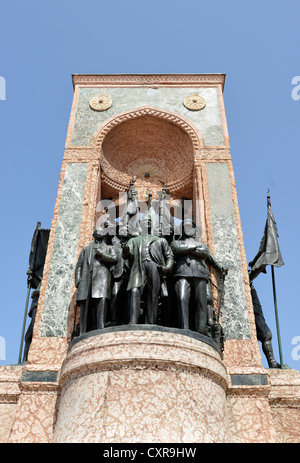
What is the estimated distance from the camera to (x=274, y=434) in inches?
261

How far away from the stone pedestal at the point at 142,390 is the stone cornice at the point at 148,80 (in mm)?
7071

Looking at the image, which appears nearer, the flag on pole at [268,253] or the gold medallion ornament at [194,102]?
the flag on pole at [268,253]

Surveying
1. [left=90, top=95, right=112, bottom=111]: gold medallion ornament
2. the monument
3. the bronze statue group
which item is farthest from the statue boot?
[left=90, top=95, right=112, bottom=111]: gold medallion ornament

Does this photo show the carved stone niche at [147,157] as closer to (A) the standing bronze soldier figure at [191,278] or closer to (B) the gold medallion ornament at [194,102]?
(B) the gold medallion ornament at [194,102]

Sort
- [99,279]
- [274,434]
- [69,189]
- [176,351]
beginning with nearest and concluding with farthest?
[176,351], [274,434], [99,279], [69,189]

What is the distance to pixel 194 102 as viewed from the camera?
11195 mm

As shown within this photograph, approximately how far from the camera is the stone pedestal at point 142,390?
5.58 m

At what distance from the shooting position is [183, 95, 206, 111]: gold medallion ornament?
11086 millimetres

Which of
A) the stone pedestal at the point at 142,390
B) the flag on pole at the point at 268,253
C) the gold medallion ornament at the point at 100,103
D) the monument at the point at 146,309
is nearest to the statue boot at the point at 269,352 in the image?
the monument at the point at 146,309

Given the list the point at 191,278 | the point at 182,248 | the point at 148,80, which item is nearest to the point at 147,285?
the point at 191,278

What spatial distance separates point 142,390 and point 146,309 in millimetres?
1353
